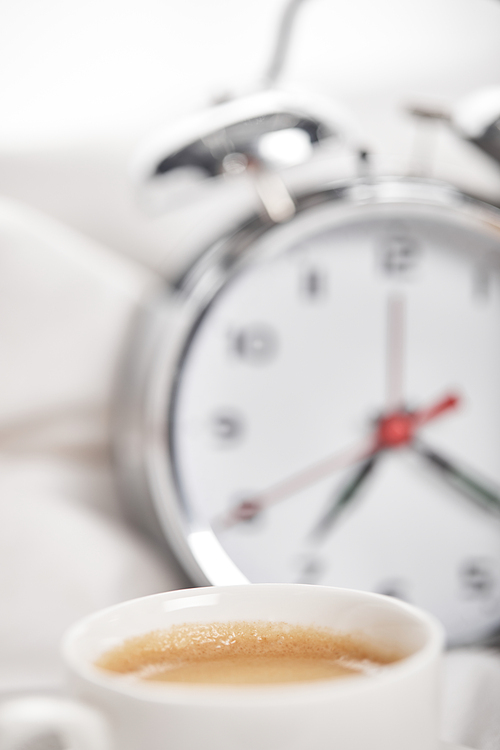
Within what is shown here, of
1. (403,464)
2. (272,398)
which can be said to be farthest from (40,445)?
(403,464)

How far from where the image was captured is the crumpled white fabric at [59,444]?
0.61 metres

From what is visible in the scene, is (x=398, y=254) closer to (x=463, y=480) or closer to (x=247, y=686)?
(x=463, y=480)

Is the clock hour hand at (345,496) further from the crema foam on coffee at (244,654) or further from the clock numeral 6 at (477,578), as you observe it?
the crema foam on coffee at (244,654)

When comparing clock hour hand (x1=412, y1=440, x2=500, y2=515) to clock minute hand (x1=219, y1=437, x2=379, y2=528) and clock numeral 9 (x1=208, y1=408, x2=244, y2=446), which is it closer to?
clock minute hand (x1=219, y1=437, x2=379, y2=528)

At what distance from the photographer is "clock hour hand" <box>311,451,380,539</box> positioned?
65cm

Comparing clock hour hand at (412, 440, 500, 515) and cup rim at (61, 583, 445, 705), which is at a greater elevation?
clock hour hand at (412, 440, 500, 515)

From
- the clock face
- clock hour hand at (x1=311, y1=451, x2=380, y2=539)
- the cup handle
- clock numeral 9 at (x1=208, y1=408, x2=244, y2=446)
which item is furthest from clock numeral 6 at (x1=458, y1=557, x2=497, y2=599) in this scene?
the cup handle

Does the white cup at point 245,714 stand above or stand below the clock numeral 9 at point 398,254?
below

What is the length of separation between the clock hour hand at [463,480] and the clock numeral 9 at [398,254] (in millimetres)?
159

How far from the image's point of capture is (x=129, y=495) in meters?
0.66

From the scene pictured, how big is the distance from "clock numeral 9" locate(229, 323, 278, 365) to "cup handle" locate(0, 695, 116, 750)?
1.30 ft

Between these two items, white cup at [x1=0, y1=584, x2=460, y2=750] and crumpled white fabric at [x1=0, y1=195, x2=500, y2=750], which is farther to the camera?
crumpled white fabric at [x1=0, y1=195, x2=500, y2=750]

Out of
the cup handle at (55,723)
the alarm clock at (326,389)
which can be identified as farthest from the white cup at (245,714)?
the alarm clock at (326,389)

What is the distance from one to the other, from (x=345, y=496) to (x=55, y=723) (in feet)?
1.43
